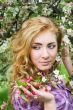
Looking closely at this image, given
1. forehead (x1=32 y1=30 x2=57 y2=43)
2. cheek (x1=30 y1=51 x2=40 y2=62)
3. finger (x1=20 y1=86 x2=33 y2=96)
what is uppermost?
forehead (x1=32 y1=30 x2=57 y2=43)

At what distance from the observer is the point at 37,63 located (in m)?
3.96

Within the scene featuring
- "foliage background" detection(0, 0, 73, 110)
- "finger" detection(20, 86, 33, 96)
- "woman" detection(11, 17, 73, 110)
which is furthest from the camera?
"foliage background" detection(0, 0, 73, 110)

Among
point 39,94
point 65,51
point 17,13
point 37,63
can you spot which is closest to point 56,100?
point 37,63

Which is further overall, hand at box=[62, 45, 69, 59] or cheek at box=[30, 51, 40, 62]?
hand at box=[62, 45, 69, 59]

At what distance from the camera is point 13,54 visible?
4.20 m

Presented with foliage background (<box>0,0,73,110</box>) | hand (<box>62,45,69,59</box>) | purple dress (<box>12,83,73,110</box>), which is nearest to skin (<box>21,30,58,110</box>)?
purple dress (<box>12,83,73,110</box>)

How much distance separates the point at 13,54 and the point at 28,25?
0.33 meters

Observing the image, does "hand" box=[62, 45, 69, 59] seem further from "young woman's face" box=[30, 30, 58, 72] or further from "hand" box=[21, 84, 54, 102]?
"hand" box=[21, 84, 54, 102]

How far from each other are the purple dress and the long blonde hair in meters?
0.21

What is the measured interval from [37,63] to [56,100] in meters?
0.35

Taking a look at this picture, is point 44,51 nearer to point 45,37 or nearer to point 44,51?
point 44,51

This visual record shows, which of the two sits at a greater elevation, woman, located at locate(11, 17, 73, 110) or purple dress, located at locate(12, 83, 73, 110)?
woman, located at locate(11, 17, 73, 110)

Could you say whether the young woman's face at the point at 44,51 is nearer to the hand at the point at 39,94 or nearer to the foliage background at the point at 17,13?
the hand at the point at 39,94

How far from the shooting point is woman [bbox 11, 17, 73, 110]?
3844 mm
